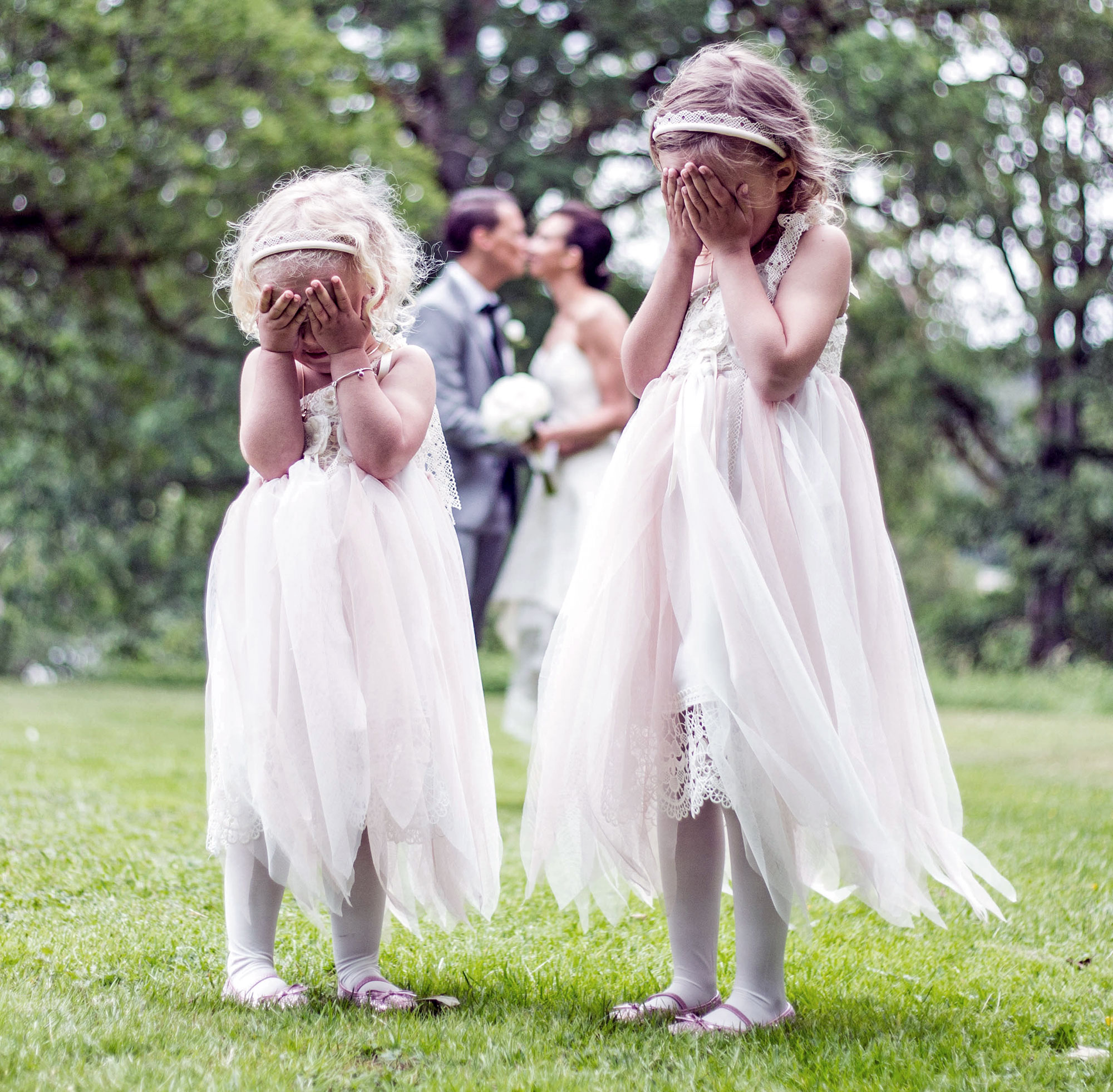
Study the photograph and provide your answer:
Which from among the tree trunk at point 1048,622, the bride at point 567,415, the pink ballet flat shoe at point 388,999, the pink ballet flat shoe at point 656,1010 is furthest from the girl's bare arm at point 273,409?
the tree trunk at point 1048,622

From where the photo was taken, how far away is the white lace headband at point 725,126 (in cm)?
254

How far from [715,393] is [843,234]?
0.41m

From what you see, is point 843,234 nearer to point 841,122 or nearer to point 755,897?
point 755,897

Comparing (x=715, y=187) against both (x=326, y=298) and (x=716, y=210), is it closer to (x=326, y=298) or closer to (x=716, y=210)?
(x=716, y=210)

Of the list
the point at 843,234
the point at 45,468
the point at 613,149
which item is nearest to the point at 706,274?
the point at 843,234

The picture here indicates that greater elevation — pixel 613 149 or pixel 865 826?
pixel 613 149

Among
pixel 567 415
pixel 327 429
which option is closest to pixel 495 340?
pixel 567 415

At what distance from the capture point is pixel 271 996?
8.44 ft

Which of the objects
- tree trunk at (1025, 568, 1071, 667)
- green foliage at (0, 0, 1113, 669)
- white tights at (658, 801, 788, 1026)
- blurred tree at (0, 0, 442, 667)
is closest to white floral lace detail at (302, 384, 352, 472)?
white tights at (658, 801, 788, 1026)

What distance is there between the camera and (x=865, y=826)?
2.36 metres

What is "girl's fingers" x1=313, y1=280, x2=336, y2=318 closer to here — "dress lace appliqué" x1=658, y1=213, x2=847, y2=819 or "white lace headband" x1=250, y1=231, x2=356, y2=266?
"white lace headband" x1=250, y1=231, x2=356, y2=266

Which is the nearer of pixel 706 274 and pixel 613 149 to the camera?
pixel 706 274

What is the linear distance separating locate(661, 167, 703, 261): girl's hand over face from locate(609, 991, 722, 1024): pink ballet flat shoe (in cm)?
148

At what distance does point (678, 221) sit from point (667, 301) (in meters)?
0.16
